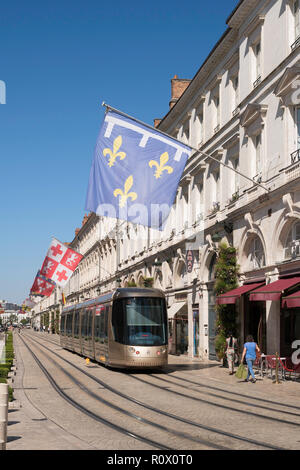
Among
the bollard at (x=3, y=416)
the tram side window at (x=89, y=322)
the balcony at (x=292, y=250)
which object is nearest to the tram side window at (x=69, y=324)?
the tram side window at (x=89, y=322)

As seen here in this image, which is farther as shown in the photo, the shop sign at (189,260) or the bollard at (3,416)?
the shop sign at (189,260)

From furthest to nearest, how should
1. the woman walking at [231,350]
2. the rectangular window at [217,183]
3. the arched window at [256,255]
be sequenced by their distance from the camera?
the rectangular window at [217,183] < the arched window at [256,255] < the woman walking at [231,350]

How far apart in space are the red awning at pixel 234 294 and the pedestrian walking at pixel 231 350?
4.86 feet

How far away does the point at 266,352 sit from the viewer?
25234 mm

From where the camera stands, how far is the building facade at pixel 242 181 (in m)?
23.4

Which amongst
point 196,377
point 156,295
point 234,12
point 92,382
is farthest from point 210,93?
point 92,382

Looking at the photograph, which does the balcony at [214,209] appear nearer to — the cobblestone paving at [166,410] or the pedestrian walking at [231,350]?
the pedestrian walking at [231,350]

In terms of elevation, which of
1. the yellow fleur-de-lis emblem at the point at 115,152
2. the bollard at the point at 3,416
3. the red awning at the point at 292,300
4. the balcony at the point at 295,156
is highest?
the balcony at the point at 295,156

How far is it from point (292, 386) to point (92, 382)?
21.1 ft

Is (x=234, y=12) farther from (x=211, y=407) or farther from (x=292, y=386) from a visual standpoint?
(x=211, y=407)

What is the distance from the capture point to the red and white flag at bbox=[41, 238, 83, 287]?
43.5m

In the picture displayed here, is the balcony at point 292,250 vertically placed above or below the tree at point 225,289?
above

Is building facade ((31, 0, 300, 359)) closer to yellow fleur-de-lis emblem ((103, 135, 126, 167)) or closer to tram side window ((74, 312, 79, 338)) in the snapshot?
yellow fleur-de-lis emblem ((103, 135, 126, 167))

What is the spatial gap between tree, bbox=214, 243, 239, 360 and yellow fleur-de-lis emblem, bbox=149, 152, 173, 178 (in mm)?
9128
